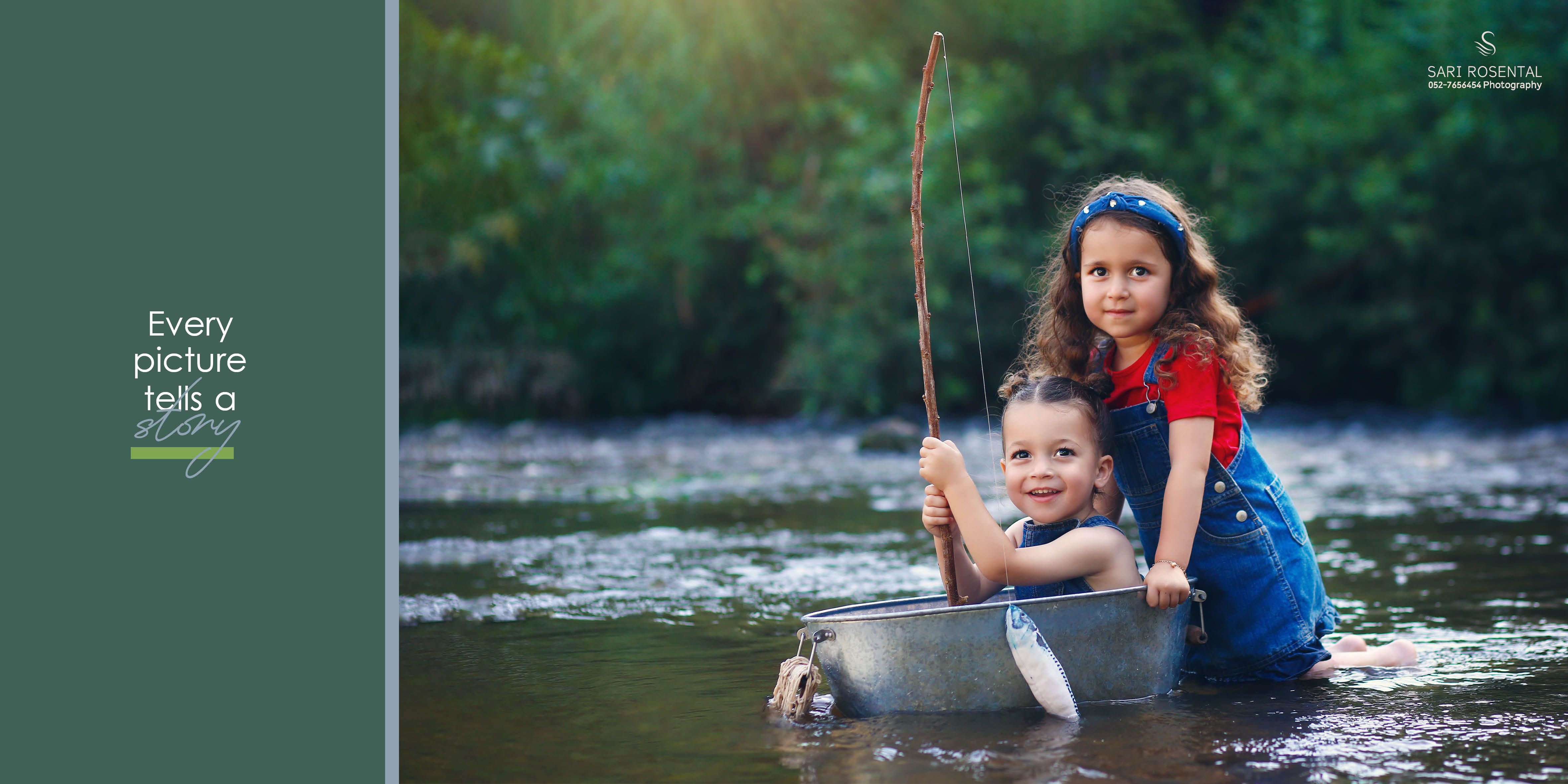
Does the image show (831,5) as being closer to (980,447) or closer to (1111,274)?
(980,447)

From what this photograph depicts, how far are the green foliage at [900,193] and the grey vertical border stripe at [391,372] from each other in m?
9.17

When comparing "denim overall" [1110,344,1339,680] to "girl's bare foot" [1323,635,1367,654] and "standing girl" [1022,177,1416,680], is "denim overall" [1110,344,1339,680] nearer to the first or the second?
"standing girl" [1022,177,1416,680]

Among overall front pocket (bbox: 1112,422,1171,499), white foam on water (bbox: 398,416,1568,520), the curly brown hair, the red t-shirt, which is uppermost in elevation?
the curly brown hair

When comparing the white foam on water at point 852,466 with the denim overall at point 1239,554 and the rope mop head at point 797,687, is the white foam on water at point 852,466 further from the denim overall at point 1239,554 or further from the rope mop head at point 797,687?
the rope mop head at point 797,687

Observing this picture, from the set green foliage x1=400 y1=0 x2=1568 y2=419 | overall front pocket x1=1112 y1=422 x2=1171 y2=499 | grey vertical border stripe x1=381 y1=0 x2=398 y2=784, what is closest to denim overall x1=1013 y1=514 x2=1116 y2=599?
overall front pocket x1=1112 y1=422 x2=1171 y2=499

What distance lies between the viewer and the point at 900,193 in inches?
479

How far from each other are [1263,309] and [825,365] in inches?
167

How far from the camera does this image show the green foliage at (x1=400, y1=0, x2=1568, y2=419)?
11.4 meters

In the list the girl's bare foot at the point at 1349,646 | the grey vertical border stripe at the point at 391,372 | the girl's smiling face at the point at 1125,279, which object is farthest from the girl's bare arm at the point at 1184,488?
the grey vertical border stripe at the point at 391,372

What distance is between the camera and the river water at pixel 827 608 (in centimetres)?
228

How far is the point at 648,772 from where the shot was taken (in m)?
2.26

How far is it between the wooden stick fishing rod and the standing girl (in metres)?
0.46
